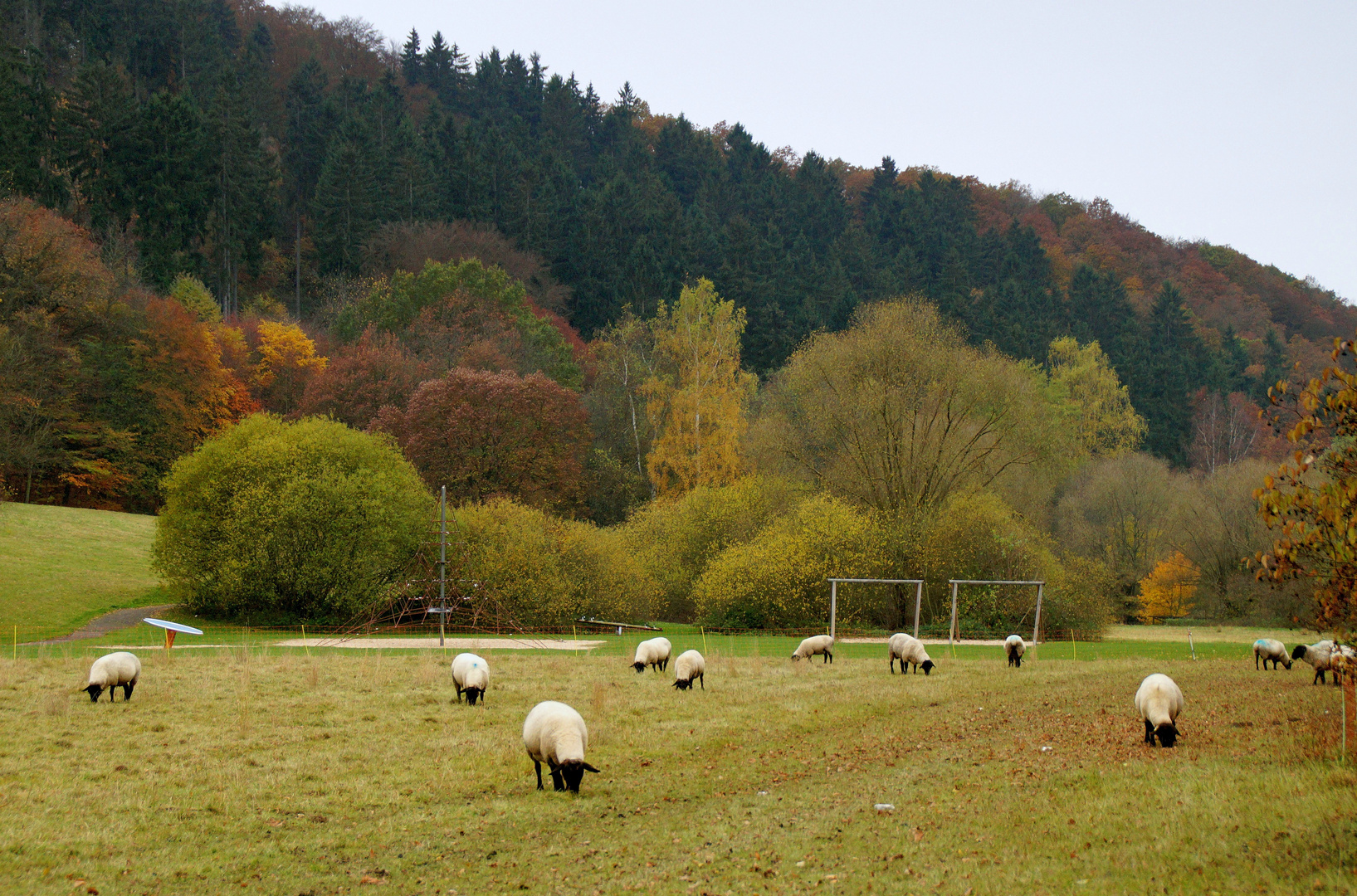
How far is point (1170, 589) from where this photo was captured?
5322cm

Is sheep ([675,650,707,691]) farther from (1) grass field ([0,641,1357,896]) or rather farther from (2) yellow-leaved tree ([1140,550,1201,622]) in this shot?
(2) yellow-leaved tree ([1140,550,1201,622])

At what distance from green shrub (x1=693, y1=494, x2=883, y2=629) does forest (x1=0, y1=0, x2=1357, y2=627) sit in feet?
0.44

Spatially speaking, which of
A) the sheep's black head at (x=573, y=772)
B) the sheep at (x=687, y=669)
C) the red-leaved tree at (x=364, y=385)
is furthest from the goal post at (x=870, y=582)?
the red-leaved tree at (x=364, y=385)

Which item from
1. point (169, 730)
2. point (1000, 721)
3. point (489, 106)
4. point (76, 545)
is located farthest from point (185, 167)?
point (1000, 721)

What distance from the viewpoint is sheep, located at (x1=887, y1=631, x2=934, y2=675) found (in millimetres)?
22469

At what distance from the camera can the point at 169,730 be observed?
571 inches

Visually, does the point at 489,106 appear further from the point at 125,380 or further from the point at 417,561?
the point at 417,561

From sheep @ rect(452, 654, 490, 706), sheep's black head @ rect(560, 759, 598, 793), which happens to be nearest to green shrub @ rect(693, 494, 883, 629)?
sheep @ rect(452, 654, 490, 706)

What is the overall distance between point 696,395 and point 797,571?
2081 cm

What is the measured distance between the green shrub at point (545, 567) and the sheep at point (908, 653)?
16105 millimetres

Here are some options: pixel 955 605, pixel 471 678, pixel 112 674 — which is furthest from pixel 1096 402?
pixel 112 674

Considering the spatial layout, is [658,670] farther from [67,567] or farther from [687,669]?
[67,567]

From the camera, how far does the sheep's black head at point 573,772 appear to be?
1127 centimetres

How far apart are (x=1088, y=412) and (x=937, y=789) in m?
65.6
